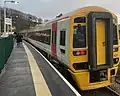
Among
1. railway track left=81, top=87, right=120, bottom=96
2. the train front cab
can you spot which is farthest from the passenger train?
railway track left=81, top=87, right=120, bottom=96

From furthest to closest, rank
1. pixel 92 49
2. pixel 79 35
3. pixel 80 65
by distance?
pixel 79 35, pixel 80 65, pixel 92 49

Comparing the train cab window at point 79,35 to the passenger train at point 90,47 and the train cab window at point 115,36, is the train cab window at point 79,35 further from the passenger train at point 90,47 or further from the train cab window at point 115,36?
the train cab window at point 115,36

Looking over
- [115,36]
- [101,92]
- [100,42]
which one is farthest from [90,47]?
[101,92]

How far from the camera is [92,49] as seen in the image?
10922 millimetres

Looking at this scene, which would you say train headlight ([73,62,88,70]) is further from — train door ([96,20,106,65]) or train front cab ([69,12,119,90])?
train door ([96,20,106,65])

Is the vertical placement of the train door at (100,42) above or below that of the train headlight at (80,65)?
above

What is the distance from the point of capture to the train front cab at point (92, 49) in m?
11.0

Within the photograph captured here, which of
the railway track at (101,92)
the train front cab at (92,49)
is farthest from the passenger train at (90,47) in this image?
the railway track at (101,92)

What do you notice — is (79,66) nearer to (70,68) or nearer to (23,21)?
(70,68)

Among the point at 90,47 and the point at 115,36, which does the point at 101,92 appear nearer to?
the point at 90,47

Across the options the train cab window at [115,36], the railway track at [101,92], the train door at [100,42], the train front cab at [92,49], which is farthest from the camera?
the train cab window at [115,36]

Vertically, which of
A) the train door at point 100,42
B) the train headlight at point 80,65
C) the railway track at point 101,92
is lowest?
the railway track at point 101,92

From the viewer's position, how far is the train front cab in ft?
36.0

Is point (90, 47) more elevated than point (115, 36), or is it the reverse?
point (115, 36)
